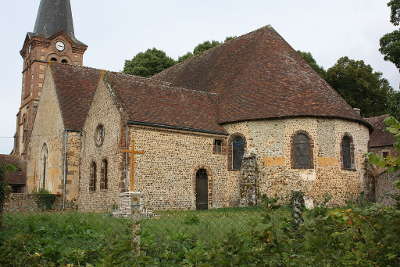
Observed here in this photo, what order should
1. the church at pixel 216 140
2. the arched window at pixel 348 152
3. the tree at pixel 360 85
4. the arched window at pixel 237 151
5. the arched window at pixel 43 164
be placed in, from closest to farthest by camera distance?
the church at pixel 216 140 < the arched window at pixel 348 152 < the arched window at pixel 237 151 < the arched window at pixel 43 164 < the tree at pixel 360 85

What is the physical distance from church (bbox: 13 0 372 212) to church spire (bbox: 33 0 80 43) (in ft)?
47.6

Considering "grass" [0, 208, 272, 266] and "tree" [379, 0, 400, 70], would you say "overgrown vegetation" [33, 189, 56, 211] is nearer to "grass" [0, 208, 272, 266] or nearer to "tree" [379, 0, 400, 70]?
"grass" [0, 208, 272, 266]

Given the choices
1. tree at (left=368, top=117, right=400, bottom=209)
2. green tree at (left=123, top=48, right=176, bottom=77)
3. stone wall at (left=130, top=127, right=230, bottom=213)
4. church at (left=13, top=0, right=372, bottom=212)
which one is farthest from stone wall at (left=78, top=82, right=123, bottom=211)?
green tree at (left=123, top=48, right=176, bottom=77)

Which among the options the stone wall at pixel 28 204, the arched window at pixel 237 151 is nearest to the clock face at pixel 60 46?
the stone wall at pixel 28 204

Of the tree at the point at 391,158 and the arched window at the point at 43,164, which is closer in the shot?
the tree at the point at 391,158

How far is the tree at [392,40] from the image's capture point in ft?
72.1

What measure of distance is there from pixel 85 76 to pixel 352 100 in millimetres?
25042

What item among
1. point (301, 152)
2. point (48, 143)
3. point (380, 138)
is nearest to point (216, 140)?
point (301, 152)

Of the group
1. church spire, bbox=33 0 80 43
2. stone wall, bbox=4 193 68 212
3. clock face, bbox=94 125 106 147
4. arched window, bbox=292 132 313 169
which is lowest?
stone wall, bbox=4 193 68 212

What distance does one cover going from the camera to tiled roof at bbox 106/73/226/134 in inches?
803

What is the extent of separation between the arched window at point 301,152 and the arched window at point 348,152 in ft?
6.41

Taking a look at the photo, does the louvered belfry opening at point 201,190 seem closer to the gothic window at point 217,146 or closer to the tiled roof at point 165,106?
the gothic window at point 217,146

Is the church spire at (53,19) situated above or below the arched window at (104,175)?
above

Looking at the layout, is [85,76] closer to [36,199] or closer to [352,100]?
[36,199]
